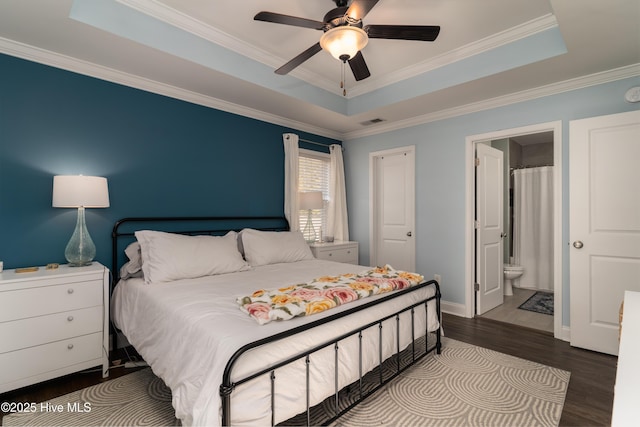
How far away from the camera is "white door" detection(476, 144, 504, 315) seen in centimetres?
381

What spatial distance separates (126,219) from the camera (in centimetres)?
289

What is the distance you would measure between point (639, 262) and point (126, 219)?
4.52 meters

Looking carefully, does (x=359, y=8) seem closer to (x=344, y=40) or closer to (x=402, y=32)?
(x=344, y=40)

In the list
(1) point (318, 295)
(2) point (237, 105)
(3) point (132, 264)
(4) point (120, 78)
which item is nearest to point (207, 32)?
(4) point (120, 78)

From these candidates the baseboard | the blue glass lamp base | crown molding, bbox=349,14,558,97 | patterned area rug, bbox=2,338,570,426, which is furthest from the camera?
the baseboard

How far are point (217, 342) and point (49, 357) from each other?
5.28 ft

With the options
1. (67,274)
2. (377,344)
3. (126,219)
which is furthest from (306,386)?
(126,219)

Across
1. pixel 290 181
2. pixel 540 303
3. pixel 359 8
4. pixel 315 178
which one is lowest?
pixel 540 303

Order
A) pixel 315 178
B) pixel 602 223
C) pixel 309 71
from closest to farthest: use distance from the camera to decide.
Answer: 1. pixel 602 223
2. pixel 309 71
3. pixel 315 178

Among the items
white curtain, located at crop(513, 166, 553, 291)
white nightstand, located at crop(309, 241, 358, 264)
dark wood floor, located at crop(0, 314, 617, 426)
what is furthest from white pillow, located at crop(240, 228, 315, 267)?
white curtain, located at crop(513, 166, 553, 291)

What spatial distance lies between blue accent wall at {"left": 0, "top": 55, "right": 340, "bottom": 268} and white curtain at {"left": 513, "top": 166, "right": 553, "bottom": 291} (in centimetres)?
475

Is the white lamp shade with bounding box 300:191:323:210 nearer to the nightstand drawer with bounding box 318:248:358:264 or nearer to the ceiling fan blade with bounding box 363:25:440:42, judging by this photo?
the nightstand drawer with bounding box 318:248:358:264

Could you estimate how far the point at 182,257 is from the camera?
260cm

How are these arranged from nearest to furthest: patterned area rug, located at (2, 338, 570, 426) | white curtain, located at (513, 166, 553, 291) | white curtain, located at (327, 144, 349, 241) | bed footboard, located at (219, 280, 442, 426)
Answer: bed footboard, located at (219, 280, 442, 426) < patterned area rug, located at (2, 338, 570, 426) < white curtain, located at (327, 144, 349, 241) < white curtain, located at (513, 166, 553, 291)
